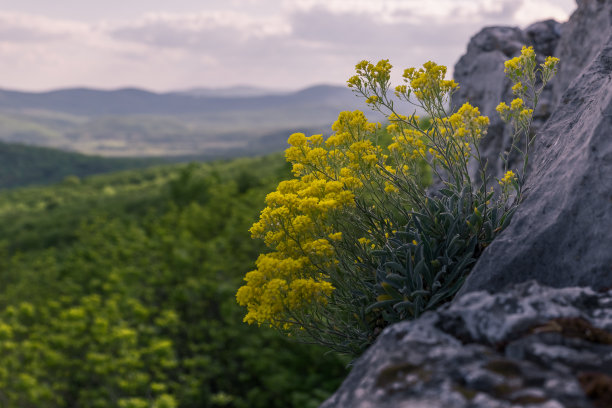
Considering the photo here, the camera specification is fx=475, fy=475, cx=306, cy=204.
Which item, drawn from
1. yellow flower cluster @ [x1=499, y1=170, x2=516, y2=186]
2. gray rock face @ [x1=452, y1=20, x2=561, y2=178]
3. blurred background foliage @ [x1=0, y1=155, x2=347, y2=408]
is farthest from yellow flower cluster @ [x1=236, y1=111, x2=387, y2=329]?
blurred background foliage @ [x1=0, y1=155, x2=347, y2=408]

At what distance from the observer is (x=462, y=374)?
230cm

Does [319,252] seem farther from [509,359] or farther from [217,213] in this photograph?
[217,213]

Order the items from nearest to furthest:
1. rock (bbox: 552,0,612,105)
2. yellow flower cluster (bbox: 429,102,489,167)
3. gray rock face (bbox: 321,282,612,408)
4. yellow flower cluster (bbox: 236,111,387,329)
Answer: gray rock face (bbox: 321,282,612,408) < yellow flower cluster (bbox: 236,111,387,329) < yellow flower cluster (bbox: 429,102,489,167) < rock (bbox: 552,0,612,105)

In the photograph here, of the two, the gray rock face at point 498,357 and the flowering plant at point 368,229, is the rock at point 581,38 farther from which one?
the gray rock face at point 498,357

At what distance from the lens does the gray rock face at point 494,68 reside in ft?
29.7

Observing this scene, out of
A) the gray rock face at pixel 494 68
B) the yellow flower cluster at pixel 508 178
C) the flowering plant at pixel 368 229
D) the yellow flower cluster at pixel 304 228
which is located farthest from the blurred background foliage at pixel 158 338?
the yellow flower cluster at pixel 508 178

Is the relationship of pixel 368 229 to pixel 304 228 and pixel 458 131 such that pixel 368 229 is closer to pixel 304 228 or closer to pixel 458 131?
pixel 304 228

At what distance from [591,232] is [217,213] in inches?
717

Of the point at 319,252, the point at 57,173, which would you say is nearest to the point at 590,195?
the point at 319,252

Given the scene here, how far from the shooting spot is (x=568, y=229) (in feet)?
10.7

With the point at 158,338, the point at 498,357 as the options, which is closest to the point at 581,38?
the point at 498,357

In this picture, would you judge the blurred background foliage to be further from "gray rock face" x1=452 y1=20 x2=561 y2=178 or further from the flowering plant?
the flowering plant

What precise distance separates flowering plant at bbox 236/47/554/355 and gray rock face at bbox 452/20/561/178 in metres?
4.82

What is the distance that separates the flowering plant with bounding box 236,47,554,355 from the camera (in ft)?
12.4
